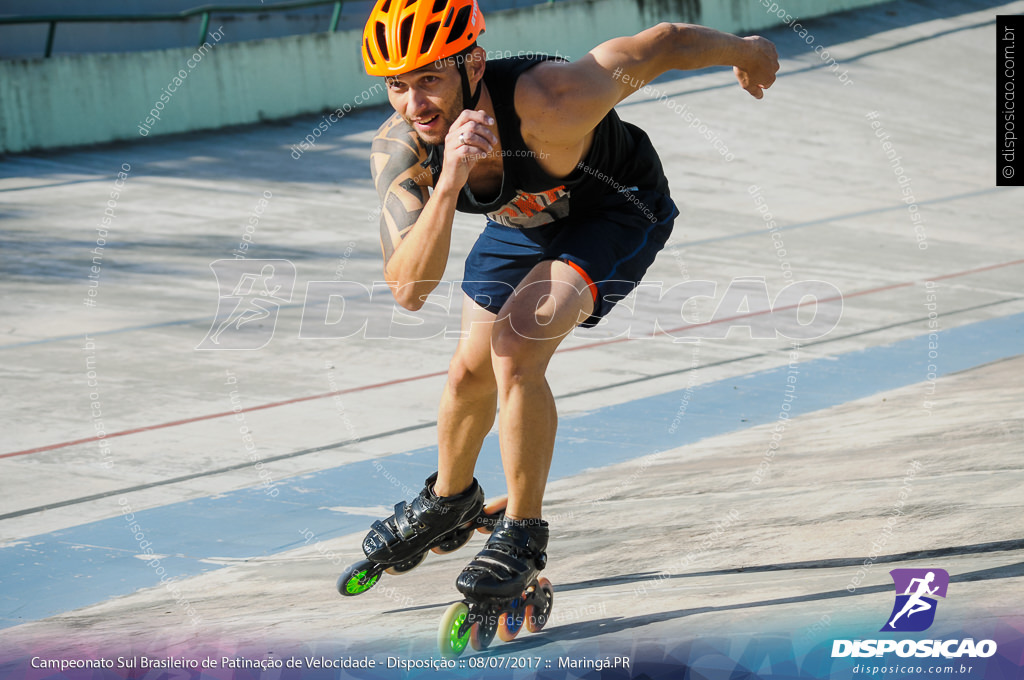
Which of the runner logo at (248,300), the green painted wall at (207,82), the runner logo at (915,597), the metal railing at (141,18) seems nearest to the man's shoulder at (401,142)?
the runner logo at (915,597)

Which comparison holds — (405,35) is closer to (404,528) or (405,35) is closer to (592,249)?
(592,249)

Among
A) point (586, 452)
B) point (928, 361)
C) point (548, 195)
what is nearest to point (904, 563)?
point (548, 195)

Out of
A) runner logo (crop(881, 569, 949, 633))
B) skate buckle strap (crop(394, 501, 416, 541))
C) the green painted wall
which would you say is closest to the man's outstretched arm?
skate buckle strap (crop(394, 501, 416, 541))

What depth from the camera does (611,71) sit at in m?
3.03

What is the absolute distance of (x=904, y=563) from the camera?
3.20m

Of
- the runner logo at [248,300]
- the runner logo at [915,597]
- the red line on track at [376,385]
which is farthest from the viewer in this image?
the runner logo at [248,300]

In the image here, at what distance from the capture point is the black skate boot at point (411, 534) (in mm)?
3355

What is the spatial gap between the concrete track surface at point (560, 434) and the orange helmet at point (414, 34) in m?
1.54

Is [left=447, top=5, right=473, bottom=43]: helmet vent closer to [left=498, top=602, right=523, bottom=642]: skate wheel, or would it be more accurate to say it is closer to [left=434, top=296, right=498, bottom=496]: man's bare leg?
[left=434, top=296, right=498, bottom=496]: man's bare leg

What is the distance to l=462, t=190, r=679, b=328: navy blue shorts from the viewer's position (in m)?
3.17

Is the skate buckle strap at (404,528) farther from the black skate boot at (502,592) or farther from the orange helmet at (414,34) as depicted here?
the orange helmet at (414,34)

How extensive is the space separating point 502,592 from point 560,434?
97.5 inches

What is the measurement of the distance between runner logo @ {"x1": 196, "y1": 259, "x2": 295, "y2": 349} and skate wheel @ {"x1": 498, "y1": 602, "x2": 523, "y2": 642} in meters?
3.82

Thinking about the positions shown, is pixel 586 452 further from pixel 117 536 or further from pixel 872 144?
pixel 872 144
